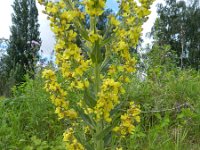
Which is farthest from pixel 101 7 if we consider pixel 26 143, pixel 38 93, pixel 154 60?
pixel 154 60

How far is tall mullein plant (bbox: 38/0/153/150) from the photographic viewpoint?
190 cm

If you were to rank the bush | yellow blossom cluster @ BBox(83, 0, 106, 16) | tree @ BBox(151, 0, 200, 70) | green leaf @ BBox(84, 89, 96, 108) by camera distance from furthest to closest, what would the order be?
tree @ BBox(151, 0, 200, 70), the bush, green leaf @ BBox(84, 89, 96, 108), yellow blossom cluster @ BBox(83, 0, 106, 16)

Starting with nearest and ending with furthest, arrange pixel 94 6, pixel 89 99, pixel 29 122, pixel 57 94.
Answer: pixel 94 6, pixel 89 99, pixel 57 94, pixel 29 122

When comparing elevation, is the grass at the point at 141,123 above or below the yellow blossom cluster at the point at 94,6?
below

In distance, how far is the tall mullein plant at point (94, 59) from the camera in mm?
1896

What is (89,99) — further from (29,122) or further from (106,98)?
(29,122)

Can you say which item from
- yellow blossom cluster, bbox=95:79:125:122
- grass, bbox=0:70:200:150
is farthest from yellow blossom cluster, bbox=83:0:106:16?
grass, bbox=0:70:200:150

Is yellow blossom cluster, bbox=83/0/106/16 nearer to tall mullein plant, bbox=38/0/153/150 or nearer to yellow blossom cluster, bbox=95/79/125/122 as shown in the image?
tall mullein plant, bbox=38/0/153/150

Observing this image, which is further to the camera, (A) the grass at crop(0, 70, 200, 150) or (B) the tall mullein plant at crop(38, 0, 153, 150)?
(A) the grass at crop(0, 70, 200, 150)

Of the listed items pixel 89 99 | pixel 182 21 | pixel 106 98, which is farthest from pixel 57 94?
pixel 182 21

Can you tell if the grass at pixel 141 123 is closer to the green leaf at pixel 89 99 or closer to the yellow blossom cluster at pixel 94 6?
the green leaf at pixel 89 99

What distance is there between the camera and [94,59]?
1979mm

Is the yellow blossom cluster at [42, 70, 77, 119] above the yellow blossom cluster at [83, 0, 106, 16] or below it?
below

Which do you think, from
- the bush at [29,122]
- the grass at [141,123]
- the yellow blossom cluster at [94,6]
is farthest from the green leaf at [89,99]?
the bush at [29,122]
